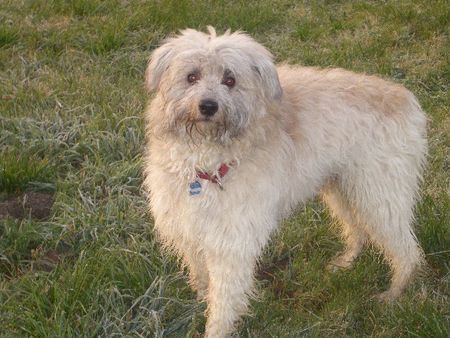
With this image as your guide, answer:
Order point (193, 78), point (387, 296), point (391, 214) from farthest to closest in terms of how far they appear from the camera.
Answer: point (387, 296) < point (391, 214) < point (193, 78)

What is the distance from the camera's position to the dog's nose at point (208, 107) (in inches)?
118

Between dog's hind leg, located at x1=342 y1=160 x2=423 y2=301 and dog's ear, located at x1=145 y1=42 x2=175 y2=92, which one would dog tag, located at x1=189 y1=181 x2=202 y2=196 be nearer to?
dog's ear, located at x1=145 y1=42 x2=175 y2=92

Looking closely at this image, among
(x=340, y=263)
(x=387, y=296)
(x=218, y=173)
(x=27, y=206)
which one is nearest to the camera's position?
(x=218, y=173)

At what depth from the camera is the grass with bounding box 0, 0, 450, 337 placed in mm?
3611

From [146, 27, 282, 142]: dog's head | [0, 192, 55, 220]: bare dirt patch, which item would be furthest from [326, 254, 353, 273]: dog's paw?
[0, 192, 55, 220]: bare dirt patch

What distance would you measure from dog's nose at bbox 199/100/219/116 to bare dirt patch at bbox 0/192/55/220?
1809mm

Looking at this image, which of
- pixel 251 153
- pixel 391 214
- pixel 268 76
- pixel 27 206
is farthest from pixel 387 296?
pixel 27 206

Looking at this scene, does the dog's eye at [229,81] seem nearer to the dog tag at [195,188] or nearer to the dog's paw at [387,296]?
the dog tag at [195,188]

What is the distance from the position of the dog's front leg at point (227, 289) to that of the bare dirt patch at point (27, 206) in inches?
57.9

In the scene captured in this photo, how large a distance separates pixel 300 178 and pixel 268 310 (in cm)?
78

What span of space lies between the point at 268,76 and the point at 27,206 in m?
2.06

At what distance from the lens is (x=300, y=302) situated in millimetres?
3900

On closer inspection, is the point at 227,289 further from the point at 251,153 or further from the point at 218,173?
the point at 251,153

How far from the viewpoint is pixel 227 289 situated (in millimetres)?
3420
